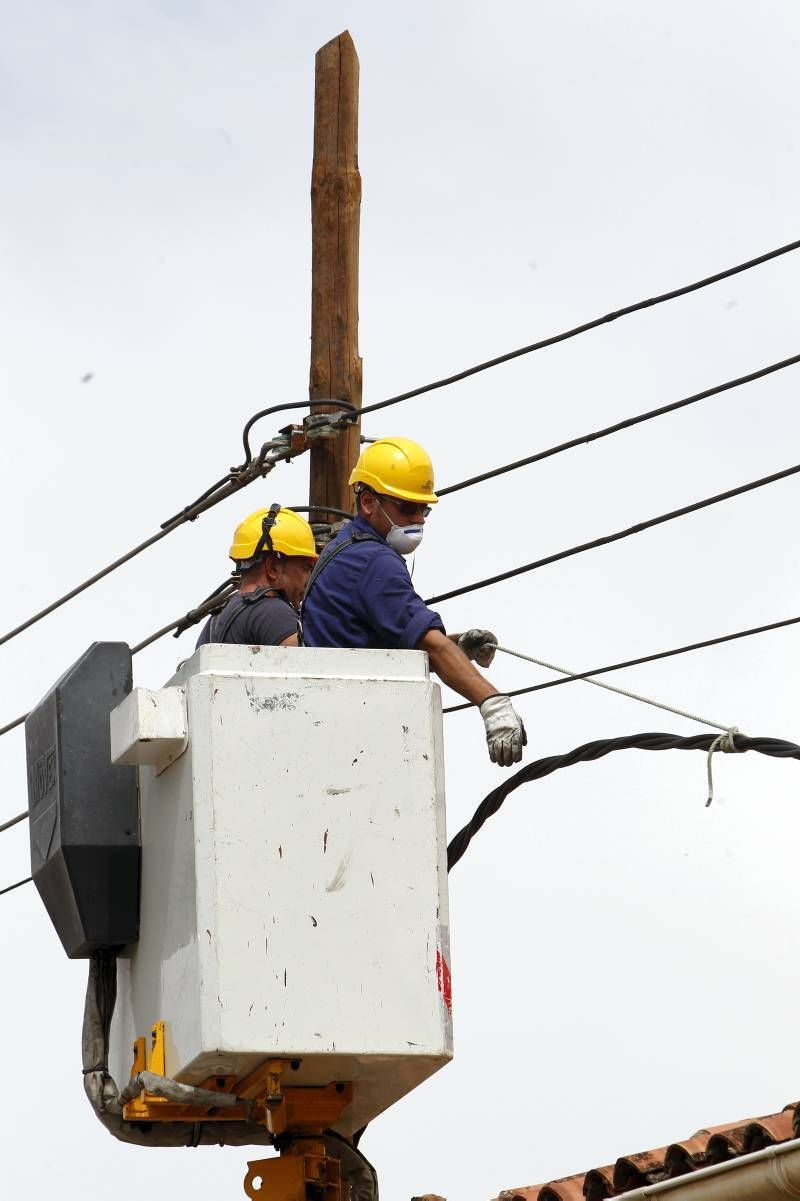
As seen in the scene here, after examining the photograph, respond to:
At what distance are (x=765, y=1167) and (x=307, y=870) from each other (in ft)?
6.39

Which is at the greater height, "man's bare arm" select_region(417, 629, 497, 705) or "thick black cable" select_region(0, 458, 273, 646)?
"thick black cable" select_region(0, 458, 273, 646)

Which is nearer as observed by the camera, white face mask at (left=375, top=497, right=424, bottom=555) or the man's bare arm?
the man's bare arm

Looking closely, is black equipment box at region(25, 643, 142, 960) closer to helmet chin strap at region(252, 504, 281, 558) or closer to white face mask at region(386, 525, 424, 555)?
white face mask at region(386, 525, 424, 555)

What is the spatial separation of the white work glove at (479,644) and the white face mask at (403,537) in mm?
345

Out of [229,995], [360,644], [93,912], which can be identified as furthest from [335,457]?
[229,995]

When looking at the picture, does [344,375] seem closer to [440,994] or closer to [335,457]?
[335,457]

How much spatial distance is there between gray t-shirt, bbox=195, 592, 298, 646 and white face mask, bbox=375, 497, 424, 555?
19.8 inches

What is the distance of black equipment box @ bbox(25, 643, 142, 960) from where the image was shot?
7.13m

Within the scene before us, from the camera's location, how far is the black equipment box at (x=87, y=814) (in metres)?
7.13

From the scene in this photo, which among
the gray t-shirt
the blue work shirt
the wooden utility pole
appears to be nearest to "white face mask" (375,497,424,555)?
the blue work shirt

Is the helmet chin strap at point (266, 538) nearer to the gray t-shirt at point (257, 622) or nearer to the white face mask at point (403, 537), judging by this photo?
the gray t-shirt at point (257, 622)

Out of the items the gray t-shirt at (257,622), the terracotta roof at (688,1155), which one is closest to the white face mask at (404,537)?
the gray t-shirt at (257,622)

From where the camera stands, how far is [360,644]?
24.1 ft

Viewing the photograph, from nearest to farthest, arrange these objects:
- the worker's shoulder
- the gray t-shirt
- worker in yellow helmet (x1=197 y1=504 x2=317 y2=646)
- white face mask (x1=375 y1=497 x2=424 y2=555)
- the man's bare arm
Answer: the man's bare arm → the worker's shoulder → white face mask (x1=375 y1=497 x2=424 y2=555) → the gray t-shirt → worker in yellow helmet (x1=197 y1=504 x2=317 y2=646)
